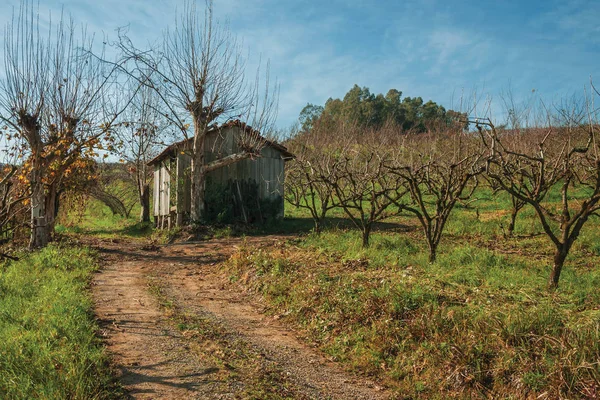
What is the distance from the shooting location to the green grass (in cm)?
405

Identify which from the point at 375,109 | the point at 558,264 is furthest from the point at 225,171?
the point at 375,109

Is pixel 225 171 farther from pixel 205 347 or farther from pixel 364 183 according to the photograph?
pixel 205 347

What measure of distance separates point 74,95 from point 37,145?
1.63 metres

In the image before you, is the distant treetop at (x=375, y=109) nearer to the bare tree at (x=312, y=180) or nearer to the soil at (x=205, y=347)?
the bare tree at (x=312, y=180)

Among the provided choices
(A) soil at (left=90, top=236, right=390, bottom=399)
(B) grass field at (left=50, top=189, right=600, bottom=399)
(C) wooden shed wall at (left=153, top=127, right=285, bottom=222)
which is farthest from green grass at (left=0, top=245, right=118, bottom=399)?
(C) wooden shed wall at (left=153, top=127, right=285, bottom=222)

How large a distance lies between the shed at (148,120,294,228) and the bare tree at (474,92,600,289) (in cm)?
787

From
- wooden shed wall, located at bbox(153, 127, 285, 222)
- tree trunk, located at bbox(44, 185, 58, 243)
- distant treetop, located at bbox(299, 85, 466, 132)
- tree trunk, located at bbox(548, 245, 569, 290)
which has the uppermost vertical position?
distant treetop, located at bbox(299, 85, 466, 132)

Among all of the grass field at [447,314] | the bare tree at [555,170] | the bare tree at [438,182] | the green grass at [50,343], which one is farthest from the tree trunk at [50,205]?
the bare tree at [555,170]

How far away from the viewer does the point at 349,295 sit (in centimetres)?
645

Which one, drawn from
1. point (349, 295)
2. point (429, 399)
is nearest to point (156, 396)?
point (429, 399)

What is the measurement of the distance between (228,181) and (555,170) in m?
11.6

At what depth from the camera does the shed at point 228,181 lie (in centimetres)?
1667

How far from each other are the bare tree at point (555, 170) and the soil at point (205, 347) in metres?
3.31

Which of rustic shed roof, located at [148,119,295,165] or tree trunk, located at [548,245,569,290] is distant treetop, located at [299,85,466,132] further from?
tree trunk, located at [548,245,569,290]
